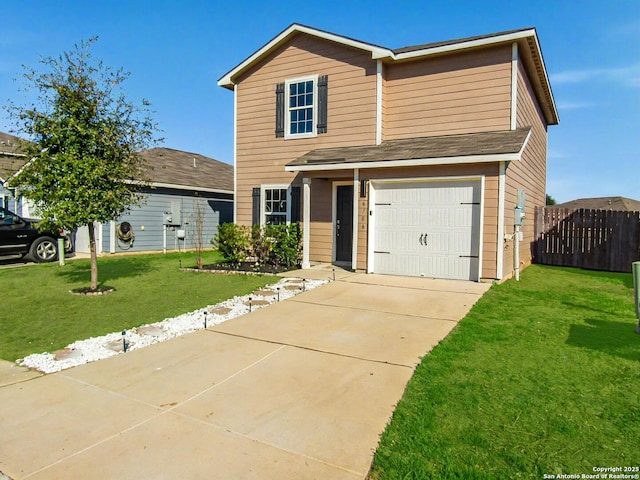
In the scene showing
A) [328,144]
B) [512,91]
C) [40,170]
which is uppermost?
[512,91]

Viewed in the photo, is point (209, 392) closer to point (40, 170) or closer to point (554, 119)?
point (40, 170)

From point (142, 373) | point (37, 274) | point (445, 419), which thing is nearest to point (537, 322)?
point (445, 419)

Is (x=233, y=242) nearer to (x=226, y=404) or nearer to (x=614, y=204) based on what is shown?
(x=226, y=404)

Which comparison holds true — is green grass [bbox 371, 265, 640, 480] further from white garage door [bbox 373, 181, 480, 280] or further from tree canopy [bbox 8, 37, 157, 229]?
tree canopy [bbox 8, 37, 157, 229]

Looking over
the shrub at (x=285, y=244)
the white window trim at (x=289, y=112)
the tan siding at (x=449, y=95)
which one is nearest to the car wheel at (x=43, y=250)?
the shrub at (x=285, y=244)

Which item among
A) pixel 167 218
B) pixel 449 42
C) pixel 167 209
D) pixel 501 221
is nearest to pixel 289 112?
pixel 449 42

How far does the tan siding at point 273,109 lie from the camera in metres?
10.9

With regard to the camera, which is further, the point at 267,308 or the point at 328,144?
the point at 328,144

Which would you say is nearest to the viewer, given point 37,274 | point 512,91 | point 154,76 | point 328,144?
point 512,91

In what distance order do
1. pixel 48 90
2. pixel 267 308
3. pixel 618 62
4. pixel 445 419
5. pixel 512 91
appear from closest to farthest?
pixel 445 419, pixel 267 308, pixel 48 90, pixel 512 91, pixel 618 62

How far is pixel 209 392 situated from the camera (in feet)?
11.9

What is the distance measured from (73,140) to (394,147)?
681 cm

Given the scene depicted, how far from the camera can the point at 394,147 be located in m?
9.99

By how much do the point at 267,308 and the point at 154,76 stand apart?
12.3 meters
